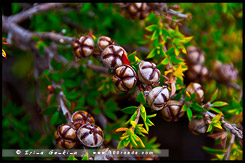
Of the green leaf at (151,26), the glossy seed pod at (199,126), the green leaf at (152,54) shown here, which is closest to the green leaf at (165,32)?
the green leaf at (151,26)

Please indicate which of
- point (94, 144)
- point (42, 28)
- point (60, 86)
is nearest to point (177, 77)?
point (94, 144)

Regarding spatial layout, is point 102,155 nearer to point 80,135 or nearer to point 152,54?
point 80,135

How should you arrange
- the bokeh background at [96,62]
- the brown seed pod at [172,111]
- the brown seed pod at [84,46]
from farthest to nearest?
the bokeh background at [96,62], the brown seed pod at [84,46], the brown seed pod at [172,111]

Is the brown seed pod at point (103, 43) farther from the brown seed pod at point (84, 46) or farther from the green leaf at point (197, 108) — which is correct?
the green leaf at point (197, 108)

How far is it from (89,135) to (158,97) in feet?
1.72

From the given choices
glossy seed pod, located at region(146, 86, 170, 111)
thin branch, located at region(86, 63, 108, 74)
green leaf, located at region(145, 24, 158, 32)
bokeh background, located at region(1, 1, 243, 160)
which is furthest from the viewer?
bokeh background, located at region(1, 1, 243, 160)

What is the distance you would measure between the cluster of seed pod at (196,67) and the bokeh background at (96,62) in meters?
0.31

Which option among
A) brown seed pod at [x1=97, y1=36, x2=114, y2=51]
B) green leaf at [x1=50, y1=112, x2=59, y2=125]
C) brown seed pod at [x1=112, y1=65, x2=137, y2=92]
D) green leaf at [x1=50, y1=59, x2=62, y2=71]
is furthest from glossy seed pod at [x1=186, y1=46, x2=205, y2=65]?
green leaf at [x1=50, y1=112, x2=59, y2=125]

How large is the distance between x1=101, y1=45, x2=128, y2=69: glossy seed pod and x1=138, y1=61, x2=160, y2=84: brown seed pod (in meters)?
0.17

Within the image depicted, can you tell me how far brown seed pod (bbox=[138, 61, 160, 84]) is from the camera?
59.3 inches

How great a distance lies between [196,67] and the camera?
2.53 m

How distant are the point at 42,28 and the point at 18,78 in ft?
4.19

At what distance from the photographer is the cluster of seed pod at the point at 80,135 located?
1.59 metres

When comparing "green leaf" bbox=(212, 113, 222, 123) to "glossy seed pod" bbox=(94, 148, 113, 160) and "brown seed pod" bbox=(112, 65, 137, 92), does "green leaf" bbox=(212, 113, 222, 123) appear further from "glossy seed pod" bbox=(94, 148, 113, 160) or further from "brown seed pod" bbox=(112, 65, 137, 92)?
"glossy seed pod" bbox=(94, 148, 113, 160)
